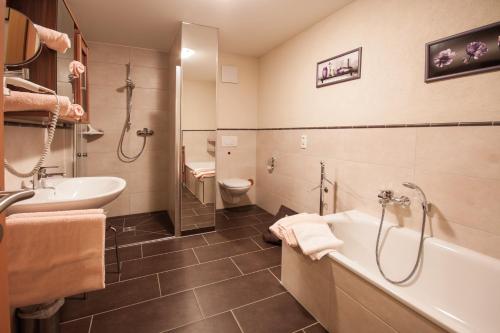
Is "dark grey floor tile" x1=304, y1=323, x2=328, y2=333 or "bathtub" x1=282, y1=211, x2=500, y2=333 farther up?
"bathtub" x1=282, y1=211, x2=500, y2=333

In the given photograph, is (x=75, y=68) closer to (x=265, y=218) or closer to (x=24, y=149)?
(x=24, y=149)

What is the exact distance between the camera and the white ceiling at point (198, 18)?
225 cm

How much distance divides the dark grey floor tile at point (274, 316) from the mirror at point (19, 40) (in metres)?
2.02

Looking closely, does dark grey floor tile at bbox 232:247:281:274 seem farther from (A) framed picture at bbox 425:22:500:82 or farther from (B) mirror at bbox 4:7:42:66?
(B) mirror at bbox 4:7:42:66

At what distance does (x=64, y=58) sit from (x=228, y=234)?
2.27 metres

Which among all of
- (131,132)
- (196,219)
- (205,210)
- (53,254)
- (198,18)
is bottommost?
(196,219)

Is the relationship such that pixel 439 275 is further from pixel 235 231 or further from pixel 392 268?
pixel 235 231

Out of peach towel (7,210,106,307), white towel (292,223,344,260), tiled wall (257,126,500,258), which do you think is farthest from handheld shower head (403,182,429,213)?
peach towel (7,210,106,307)

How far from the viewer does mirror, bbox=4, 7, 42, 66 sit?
1.26 metres

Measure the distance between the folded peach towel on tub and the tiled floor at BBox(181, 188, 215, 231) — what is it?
Result: 4.43 feet

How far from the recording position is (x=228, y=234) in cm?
287

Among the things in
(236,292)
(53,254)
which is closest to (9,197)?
(53,254)

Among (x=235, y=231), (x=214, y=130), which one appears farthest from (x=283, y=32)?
(x=235, y=231)

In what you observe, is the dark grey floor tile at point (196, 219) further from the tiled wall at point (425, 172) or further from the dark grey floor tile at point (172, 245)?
the tiled wall at point (425, 172)
